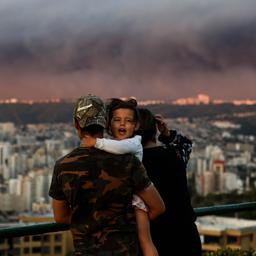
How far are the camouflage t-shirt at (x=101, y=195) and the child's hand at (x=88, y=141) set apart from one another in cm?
2

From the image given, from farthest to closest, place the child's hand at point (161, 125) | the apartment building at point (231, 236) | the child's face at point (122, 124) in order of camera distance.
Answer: the apartment building at point (231, 236)
the child's hand at point (161, 125)
the child's face at point (122, 124)

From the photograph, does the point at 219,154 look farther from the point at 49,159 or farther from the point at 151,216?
the point at 151,216

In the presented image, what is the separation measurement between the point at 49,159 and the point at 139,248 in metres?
53.3

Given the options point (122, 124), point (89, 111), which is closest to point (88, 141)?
point (89, 111)

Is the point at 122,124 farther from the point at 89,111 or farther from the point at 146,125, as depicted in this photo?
the point at 89,111

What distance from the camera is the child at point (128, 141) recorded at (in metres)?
2.13

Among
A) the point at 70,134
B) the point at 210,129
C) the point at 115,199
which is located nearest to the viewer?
the point at 115,199

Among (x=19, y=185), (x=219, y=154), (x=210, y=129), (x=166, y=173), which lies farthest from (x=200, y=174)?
(x=166, y=173)

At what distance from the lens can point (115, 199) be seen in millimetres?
2090

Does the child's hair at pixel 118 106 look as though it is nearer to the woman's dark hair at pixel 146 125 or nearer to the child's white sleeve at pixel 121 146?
the woman's dark hair at pixel 146 125

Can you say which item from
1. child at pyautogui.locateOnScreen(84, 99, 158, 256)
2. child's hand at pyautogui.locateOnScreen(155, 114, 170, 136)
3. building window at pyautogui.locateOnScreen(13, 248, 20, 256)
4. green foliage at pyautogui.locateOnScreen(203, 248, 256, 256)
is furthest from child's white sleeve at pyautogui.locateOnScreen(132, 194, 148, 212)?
green foliage at pyautogui.locateOnScreen(203, 248, 256, 256)

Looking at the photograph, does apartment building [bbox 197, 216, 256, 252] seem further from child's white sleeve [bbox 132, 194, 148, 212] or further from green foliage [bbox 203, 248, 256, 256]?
child's white sleeve [bbox 132, 194, 148, 212]

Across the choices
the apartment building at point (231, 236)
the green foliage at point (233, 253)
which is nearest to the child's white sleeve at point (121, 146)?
the green foliage at point (233, 253)

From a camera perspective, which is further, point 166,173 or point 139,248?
point 166,173
